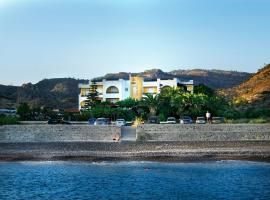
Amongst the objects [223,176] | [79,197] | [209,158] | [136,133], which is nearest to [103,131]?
[136,133]

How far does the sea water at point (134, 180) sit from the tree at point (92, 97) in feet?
152

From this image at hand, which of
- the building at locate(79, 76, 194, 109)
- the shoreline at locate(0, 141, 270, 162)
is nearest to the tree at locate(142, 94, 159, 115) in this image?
the building at locate(79, 76, 194, 109)

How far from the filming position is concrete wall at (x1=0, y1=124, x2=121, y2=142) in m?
58.4

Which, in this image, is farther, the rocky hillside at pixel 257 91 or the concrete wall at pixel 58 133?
the rocky hillside at pixel 257 91

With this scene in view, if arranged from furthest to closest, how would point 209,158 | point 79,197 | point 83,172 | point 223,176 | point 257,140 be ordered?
point 257,140, point 209,158, point 83,172, point 223,176, point 79,197

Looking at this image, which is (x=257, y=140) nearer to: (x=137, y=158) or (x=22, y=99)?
(x=137, y=158)

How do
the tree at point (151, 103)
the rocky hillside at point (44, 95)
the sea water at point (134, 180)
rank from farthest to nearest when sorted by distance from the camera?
1. the rocky hillside at point (44, 95)
2. the tree at point (151, 103)
3. the sea water at point (134, 180)

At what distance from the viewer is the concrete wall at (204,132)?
185 ft

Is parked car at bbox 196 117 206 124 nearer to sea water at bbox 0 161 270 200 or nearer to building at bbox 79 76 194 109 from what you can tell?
sea water at bbox 0 161 270 200

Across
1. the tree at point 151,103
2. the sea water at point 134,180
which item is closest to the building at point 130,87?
the tree at point 151,103

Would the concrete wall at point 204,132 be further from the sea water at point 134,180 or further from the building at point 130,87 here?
the building at point 130,87

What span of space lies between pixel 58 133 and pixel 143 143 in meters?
9.39

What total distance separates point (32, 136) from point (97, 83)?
46357mm

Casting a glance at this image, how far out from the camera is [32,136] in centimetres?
5925
